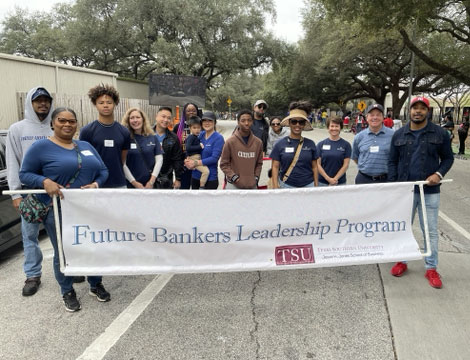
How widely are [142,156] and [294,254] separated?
220 centimetres

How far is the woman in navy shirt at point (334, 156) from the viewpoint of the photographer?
16.1ft

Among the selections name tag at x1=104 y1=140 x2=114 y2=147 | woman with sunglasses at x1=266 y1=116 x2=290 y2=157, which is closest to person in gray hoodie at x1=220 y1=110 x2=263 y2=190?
name tag at x1=104 y1=140 x2=114 y2=147

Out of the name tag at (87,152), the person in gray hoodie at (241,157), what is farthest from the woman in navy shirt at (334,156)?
the name tag at (87,152)

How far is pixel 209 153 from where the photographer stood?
4938 millimetres

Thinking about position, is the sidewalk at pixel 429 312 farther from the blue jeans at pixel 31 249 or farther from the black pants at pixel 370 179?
the blue jeans at pixel 31 249

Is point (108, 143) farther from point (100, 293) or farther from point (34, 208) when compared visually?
point (100, 293)

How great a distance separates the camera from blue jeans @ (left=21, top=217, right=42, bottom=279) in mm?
3450

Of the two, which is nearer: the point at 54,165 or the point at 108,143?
the point at 54,165

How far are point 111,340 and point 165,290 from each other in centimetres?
89

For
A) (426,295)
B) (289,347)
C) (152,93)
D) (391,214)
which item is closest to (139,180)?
(289,347)

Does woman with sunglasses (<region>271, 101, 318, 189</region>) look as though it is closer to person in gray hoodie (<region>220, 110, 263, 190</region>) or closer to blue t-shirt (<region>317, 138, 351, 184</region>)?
person in gray hoodie (<region>220, 110, 263, 190</region>)

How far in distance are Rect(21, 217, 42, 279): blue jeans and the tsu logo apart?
243 centimetres

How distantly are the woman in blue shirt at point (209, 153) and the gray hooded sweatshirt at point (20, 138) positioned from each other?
199 cm

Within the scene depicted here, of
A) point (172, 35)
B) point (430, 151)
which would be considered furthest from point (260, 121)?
point (172, 35)
